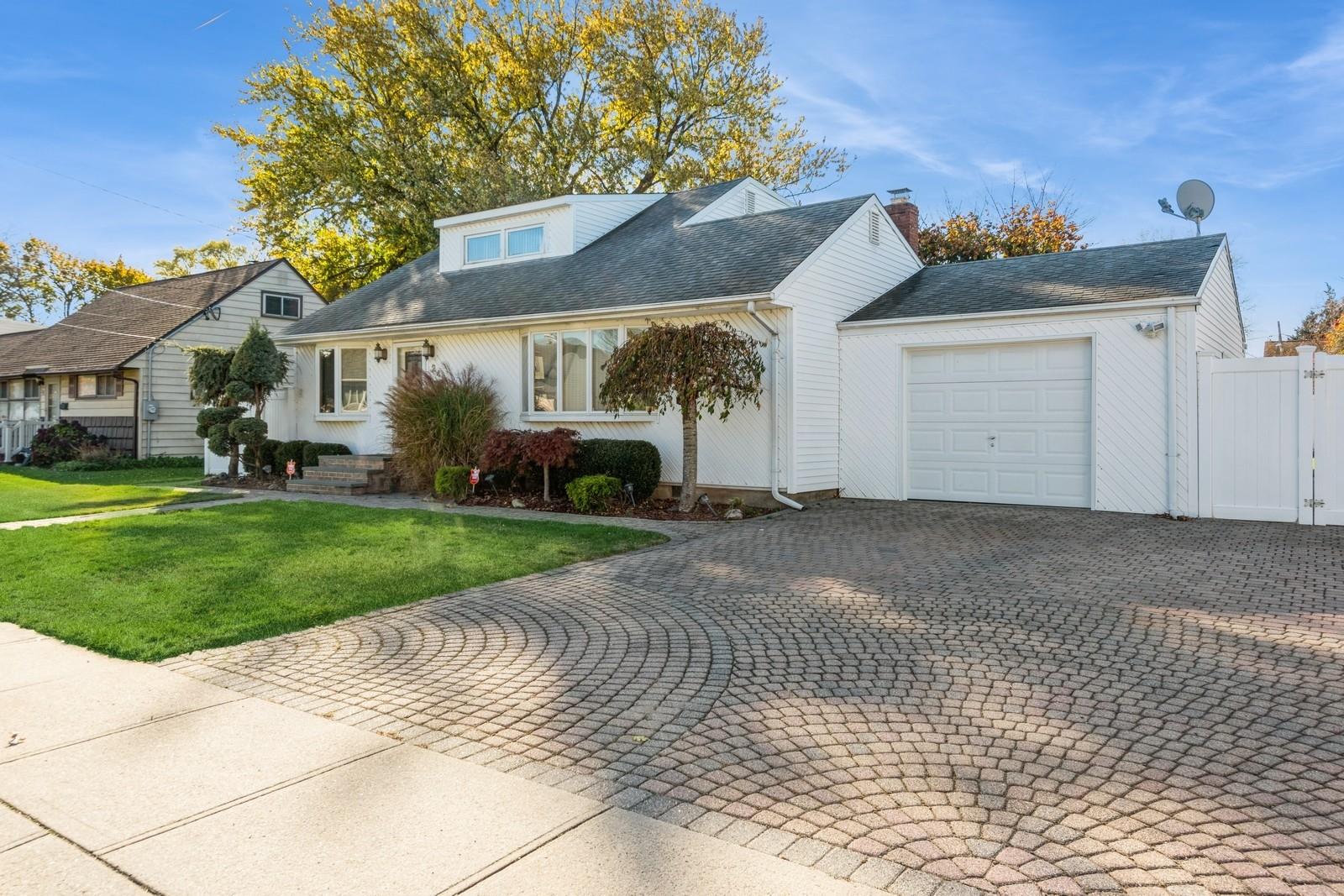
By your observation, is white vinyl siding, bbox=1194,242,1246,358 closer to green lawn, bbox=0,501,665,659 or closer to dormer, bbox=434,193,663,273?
green lawn, bbox=0,501,665,659

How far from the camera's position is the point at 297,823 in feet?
9.62

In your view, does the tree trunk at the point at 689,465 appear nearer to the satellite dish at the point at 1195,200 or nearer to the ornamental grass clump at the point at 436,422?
the ornamental grass clump at the point at 436,422

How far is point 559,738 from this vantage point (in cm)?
371

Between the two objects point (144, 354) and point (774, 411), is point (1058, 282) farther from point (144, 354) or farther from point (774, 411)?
point (144, 354)

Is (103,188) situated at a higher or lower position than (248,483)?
higher

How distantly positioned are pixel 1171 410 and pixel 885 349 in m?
3.99

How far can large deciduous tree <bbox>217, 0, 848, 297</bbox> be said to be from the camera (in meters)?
27.1

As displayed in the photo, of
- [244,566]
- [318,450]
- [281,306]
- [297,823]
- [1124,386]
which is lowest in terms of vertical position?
Result: [297,823]

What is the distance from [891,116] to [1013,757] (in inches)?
765

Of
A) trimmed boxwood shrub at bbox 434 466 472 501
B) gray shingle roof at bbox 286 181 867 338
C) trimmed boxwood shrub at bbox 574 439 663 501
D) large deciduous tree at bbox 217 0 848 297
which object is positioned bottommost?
trimmed boxwood shrub at bbox 434 466 472 501

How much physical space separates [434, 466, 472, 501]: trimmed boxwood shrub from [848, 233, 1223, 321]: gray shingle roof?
6721mm

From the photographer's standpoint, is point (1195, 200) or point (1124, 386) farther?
point (1195, 200)

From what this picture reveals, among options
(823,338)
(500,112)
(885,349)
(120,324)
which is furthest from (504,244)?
(120,324)

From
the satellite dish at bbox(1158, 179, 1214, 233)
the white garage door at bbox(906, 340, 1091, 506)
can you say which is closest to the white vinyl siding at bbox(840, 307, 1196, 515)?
the white garage door at bbox(906, 340, 1091, 506)
